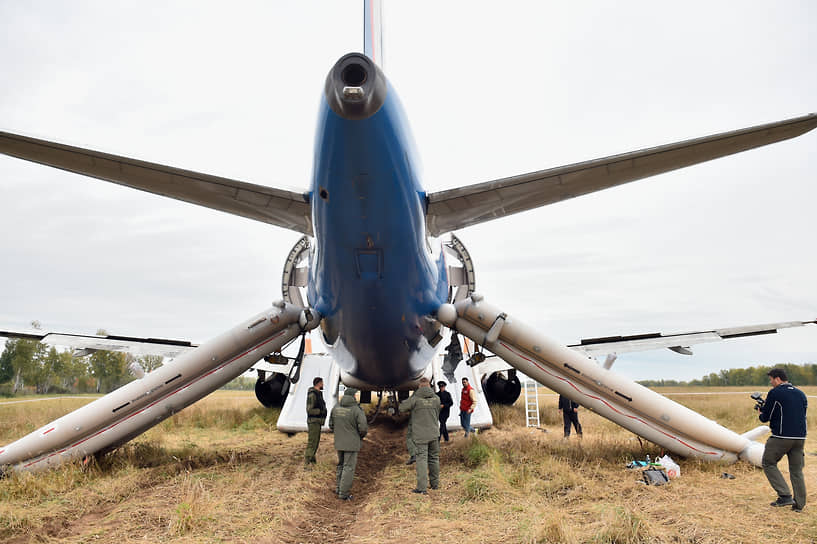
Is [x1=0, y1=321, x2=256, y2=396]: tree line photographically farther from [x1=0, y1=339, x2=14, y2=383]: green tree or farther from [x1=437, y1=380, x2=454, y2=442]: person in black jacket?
[x1=437, y1=380, x2=454, y2=442]: person in black jacket

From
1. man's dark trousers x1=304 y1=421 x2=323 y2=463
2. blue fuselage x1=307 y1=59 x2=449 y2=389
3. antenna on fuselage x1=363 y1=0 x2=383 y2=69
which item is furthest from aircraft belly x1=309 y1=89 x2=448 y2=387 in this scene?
antenna on fuselage x1=363 y1=0 x2=383 y2=69

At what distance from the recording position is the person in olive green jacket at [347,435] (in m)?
6.33

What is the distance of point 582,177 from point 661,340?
888 cm

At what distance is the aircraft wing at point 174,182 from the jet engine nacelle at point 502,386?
401 inches

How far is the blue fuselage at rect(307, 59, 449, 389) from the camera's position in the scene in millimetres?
4716

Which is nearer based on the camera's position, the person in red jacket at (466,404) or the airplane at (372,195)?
the airplane at (372,195)

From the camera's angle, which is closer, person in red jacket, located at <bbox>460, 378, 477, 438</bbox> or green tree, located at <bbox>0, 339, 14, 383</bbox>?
person in red jacket, located at <bbox>460, 378, 477, 438</bbox>

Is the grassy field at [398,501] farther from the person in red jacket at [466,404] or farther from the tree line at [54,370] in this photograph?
the tree line at [54,370]

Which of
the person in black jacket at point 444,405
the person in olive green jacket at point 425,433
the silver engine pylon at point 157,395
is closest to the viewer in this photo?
the person in olive green jacket at point 425,433

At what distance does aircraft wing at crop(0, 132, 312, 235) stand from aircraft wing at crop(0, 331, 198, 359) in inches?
233

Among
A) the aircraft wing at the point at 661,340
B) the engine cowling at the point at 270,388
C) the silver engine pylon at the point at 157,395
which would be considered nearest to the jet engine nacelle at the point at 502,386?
the aircraft wing at the point at 661,340

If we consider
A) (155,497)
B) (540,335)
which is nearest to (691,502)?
(540,335)

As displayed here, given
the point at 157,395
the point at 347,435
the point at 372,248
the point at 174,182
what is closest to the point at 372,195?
the point at 372,248

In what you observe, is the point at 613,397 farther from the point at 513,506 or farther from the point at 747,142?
the point at 747,142
